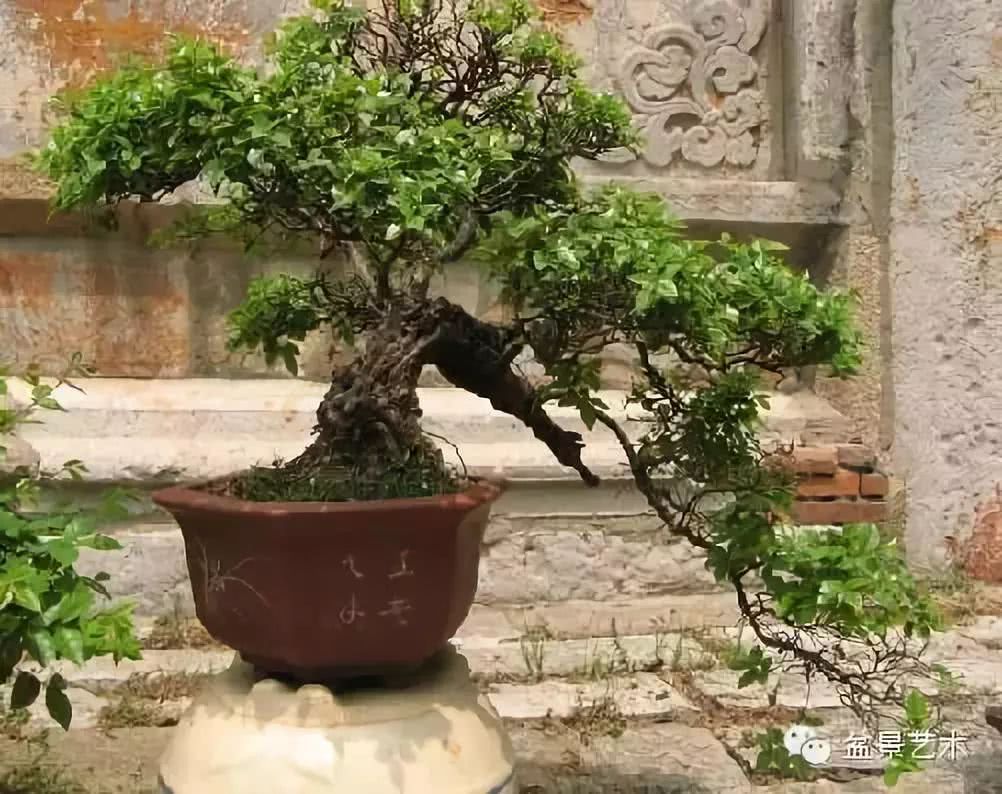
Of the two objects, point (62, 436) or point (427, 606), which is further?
point (62, 436)

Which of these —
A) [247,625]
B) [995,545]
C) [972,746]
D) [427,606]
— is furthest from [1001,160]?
[247,625]

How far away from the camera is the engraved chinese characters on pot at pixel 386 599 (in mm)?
847

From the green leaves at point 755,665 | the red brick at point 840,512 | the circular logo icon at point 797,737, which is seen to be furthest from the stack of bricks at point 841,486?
the green leaves at point 755,665

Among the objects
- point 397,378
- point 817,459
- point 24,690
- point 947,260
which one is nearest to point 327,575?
point 397,378

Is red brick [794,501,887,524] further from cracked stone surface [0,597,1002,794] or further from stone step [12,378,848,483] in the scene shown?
cracked stone surface [0,597,1002,794]

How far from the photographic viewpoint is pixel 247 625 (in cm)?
87

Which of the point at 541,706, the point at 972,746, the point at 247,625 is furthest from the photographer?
the point at 541,706

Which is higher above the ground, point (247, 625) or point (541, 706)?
point (247, 625)

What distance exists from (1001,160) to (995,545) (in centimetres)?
75

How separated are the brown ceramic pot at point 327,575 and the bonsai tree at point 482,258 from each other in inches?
2.5

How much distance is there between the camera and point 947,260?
196 cm

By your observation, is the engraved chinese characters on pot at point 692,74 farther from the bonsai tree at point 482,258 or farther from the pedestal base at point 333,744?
the pedestal base at point 333,744

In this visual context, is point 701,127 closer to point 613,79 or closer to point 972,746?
point 613,79

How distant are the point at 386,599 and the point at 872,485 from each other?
144cm
